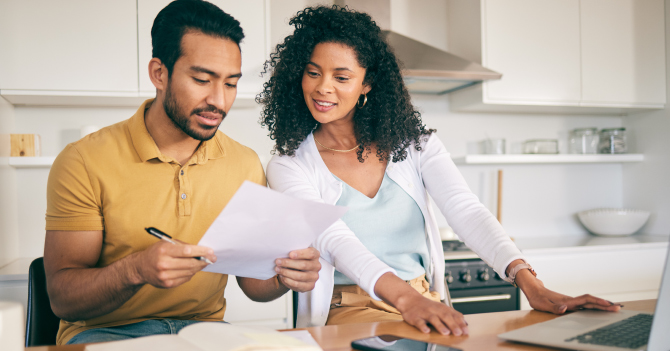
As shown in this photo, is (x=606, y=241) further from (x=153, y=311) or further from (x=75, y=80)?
(x=75, y=80)

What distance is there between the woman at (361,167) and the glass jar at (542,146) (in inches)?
65.0

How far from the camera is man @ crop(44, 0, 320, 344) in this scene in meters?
1.10

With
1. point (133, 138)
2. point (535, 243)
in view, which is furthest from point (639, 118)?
point (133, 138)

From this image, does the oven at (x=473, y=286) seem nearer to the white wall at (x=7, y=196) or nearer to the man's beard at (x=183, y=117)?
the man's beard at (x=183, y=117)

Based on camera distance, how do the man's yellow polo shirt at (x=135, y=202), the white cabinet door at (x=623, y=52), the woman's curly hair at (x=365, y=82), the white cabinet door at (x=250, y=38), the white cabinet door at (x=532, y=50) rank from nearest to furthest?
the man's yellow polo shirt at (x=135, y=202) → the woman's curly hair at (x=365, y=82) → the white cabinet door at (x=250, y=38) → the white cabinet door at (x=532, y=50) → the white cabinet door at (x=623, y=52)

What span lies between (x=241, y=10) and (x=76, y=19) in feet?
2.42

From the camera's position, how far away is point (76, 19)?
2.23 m

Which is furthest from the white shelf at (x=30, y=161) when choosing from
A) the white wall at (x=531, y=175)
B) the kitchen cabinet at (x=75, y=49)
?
the white wall at (x=531, y=175)

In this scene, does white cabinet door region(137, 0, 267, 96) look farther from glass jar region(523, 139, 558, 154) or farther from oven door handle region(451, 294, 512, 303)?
glass jar region(523, 139, 558, 154)

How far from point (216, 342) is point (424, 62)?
205 cm

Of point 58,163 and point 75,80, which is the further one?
point 75,80

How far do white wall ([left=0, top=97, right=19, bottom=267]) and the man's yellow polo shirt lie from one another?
132cm

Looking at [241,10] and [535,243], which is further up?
[241,10]

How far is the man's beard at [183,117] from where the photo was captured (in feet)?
4.14
